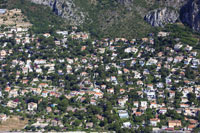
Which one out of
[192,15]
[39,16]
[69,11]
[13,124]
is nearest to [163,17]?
[192,15]

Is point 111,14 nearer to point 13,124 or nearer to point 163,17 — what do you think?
point 163,17

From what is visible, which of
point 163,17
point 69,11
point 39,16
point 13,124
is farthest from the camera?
point 69,11

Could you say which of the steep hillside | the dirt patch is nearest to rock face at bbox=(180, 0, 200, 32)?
the steep hillside

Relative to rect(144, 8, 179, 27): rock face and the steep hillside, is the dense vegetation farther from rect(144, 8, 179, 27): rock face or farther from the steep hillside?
rect(144, 8, 179, 27): rock face

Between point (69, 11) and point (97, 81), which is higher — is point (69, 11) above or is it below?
above

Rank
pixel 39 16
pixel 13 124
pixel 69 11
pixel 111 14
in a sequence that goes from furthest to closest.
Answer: pixel 69 11 < pixel 39 16 < pixel 111 14 < pixel 13 124

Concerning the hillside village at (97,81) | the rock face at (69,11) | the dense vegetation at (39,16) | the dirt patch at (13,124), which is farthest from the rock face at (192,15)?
the dirt patch at (13,124)

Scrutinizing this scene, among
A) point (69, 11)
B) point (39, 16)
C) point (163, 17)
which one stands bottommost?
point (39, 16)

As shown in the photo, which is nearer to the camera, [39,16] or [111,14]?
[111,14]
